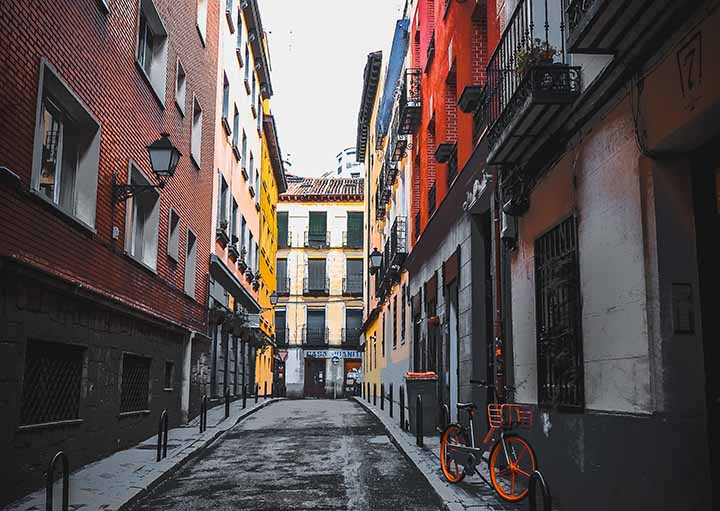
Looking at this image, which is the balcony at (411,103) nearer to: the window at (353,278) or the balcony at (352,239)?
the window at (353,278)

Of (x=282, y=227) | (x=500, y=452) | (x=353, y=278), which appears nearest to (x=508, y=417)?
(x=500, y=452)

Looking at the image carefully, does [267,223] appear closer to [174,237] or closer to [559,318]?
[174,237]

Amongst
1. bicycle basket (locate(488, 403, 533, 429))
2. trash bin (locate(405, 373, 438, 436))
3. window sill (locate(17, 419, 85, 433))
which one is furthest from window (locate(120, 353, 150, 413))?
bicycle basket (locate(488, 403, 533, 429))

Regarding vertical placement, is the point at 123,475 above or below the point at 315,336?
below

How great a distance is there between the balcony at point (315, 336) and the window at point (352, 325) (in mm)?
1337

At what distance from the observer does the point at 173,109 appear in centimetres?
1673

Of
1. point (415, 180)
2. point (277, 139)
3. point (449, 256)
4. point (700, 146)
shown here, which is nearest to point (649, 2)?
point (700, 146)

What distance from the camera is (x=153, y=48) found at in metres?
15.6

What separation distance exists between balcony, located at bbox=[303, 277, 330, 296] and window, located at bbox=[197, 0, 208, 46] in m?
38.3

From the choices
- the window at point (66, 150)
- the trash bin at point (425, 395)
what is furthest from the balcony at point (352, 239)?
the window at point (66, 150)

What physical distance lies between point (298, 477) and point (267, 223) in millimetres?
31824

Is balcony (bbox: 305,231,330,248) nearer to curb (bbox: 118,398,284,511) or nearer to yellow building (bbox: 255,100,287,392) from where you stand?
yellow building (bbox: 255,100,287,392)

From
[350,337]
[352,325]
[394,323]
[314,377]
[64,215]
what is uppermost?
[352,325]

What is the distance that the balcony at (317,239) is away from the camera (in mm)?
58812
